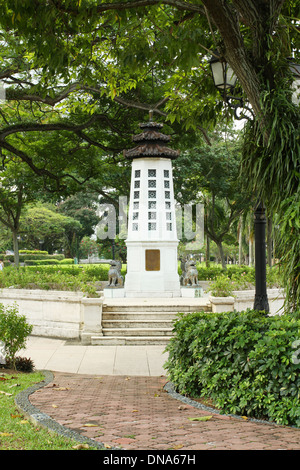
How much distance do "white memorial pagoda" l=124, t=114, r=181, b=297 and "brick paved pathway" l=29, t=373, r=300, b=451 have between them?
1056cm

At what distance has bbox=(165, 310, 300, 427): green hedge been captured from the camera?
5.47 m

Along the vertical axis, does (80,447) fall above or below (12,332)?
below

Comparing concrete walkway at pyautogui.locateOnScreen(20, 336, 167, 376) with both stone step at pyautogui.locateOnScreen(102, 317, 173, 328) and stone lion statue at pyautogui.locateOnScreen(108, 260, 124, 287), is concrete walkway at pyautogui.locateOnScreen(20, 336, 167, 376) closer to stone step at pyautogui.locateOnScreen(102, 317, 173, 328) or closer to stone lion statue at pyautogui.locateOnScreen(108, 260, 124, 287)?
stone step at pyautogui.locateOnScreen(102, 317, 173, 328)

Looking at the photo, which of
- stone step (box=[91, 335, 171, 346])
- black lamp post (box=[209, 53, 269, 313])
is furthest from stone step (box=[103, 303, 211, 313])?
black lamp post (box=[209, 53, 269, 313])

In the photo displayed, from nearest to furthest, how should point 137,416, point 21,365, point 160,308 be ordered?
point 137,416 → point 21,365 → point 160,308

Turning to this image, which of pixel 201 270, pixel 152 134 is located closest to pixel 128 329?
pixel 152 134

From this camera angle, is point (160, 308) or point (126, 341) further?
point (160, 308)

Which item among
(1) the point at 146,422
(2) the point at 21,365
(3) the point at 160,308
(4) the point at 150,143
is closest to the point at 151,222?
(4) the point at 150,143

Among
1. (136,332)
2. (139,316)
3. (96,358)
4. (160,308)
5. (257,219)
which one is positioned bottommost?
(96,358)

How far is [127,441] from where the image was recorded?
4.68 metres

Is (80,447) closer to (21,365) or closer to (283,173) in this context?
(283,173)

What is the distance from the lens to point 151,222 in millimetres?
18719

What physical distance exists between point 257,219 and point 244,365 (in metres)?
3.60
